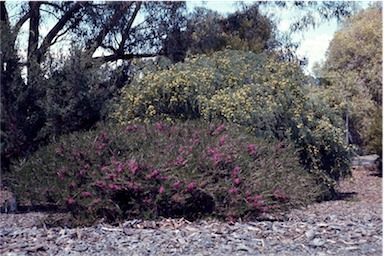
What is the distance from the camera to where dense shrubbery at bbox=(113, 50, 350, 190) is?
11.6m

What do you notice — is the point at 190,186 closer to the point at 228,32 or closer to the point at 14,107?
the point at 14,107

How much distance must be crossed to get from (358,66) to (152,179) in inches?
1022

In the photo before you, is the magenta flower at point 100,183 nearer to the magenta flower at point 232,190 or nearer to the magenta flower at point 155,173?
the magenta flower at point 155,173

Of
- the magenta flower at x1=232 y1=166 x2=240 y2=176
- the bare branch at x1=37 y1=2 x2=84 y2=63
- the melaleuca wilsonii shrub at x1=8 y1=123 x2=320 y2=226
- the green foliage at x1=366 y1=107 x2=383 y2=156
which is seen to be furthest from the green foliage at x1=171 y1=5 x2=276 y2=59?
the magenta flower at x1=232 y1=166 x2=240 y2=176

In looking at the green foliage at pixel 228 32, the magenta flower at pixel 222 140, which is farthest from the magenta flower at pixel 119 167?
the green foliage at pixel 228 32

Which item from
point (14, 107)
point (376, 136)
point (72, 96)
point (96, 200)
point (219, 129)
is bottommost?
point (96, 200)

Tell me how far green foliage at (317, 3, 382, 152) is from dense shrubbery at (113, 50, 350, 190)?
16.4m

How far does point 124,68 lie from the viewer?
14.2 metres

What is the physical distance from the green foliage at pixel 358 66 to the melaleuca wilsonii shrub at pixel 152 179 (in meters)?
21.7

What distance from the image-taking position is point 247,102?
11.5 m

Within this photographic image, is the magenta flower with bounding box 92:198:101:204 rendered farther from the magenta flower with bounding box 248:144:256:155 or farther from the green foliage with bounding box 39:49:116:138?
the green foliage with bounding box 39:49:116:138

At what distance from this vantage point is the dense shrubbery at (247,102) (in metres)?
11.6

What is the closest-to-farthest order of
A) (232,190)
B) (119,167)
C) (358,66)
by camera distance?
(119,167), (232,190), (358,66)

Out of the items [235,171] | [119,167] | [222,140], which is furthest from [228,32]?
[119,167]
